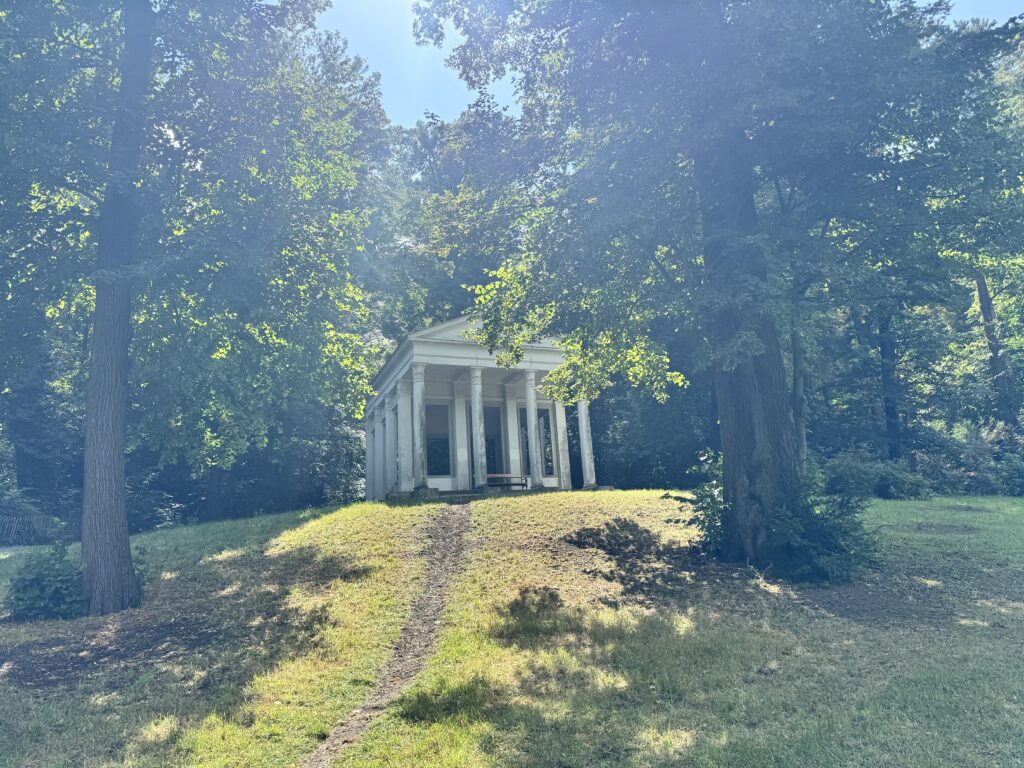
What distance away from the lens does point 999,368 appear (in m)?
26.9

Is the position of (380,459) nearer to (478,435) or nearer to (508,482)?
(508,482)

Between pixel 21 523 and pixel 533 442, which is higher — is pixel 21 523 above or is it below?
below

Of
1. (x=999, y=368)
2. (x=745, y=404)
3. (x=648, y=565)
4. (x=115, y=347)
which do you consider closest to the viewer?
(x=115, y=347)

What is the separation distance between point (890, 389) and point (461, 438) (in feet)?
55.7

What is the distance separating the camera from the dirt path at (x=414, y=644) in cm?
586

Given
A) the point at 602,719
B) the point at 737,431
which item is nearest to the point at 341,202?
the point at 737,431

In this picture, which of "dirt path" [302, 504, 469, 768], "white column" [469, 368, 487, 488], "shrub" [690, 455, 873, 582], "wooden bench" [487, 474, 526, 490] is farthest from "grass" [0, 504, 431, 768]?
"wooden bench" [487, 474, 526, 490]

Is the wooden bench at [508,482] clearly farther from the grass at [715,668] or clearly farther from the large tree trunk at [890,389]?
the large tree trunk at [890,389]

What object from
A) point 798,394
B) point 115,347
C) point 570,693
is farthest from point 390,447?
point 570,693

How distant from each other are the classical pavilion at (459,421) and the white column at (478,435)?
0.04 m

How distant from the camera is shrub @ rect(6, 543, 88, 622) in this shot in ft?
34.6

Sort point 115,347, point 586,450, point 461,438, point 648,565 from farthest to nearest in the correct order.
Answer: point 461,438, point 586,450, point 648,565, point 115,347

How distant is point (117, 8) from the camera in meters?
12.2

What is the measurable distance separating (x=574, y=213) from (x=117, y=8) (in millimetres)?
9331
